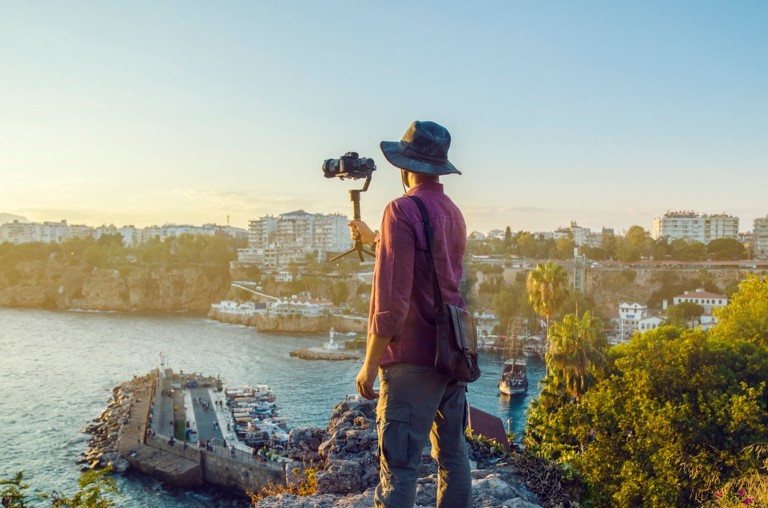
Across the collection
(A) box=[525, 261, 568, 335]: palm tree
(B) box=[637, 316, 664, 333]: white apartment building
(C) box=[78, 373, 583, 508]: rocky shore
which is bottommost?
(B) box=[637, 316, 664, 333]: white apartment building

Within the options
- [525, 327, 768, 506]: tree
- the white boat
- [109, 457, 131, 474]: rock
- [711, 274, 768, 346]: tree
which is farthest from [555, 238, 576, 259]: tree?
[525, 327, 768, 506]: tree

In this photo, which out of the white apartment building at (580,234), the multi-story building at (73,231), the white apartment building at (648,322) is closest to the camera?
the white apartment building at (648,322)

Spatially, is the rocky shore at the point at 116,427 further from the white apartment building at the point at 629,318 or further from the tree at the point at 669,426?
the white apartment building at the point at 629,318

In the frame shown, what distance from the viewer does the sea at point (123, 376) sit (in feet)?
55.4

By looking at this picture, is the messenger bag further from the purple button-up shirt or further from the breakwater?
the breakwater

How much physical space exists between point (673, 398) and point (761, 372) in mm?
1863

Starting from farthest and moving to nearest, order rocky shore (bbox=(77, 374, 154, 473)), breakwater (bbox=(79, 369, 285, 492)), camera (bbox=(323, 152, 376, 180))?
rocky shore (bbox=(77, 374, 154, 473)), breakwater (bbox=(79, 369, 285, 492)), camera (bbox=(323, 152, 376, 180))

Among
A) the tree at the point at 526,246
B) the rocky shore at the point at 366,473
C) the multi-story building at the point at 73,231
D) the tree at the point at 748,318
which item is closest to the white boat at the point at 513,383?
the tree at the point at 748,318

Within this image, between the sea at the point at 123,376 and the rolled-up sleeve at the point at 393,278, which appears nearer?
the rolled-up sleeve at the point at 393,278

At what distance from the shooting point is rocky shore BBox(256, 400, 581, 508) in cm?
351

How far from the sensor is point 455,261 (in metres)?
2.24

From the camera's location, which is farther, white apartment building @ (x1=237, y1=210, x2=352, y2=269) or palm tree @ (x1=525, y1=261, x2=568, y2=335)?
white apartment building @ (x1=237, y1=210, x2=352, y2=269)

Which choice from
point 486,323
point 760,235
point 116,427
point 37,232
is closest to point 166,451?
point 116,427

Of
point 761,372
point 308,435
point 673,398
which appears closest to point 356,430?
point 308,435
